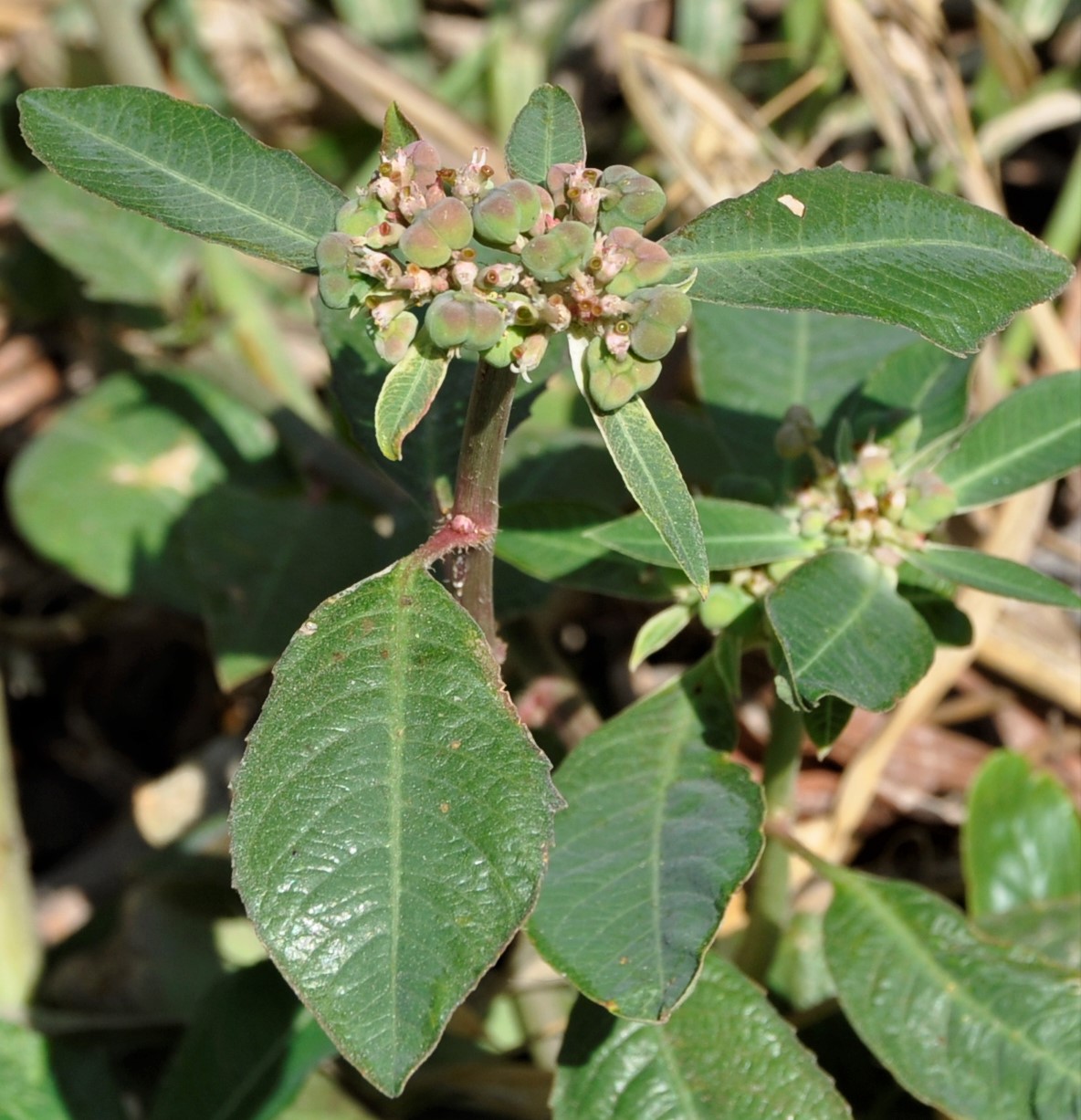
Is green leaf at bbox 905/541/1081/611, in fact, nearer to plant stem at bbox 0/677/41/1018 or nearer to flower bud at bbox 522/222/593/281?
flower bud at bbox 522/222/593/281

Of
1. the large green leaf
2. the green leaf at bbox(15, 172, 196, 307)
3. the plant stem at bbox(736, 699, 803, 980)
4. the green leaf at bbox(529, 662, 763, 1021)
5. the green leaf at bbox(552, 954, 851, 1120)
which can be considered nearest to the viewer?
the green leaf at bbox(529, 662, 763, 1021)

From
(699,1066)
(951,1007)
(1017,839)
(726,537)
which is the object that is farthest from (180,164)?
(1017,839)

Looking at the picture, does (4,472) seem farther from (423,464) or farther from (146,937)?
(423,464)

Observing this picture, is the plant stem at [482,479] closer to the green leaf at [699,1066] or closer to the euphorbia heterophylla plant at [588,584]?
the euphorbia heterophylla plant at [588,584]

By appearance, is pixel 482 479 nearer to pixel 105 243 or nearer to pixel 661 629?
pixel 661 629

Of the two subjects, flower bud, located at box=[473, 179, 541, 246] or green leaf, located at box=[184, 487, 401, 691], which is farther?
green leaf, located at box=[184, 487, 401, 691]

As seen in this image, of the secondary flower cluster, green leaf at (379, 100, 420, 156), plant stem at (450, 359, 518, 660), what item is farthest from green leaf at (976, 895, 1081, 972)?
green leaf at (379, 100, 420, 156)

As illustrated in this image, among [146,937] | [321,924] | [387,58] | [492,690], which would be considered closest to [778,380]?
A: [492,690]
